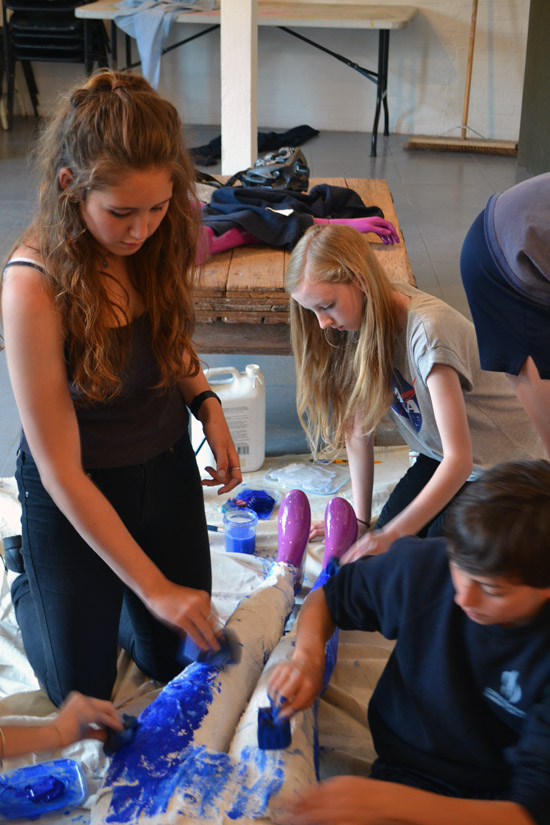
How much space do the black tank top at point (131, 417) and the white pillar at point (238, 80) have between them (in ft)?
8.91

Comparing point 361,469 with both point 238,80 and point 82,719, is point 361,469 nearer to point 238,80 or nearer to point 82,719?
point 82,719

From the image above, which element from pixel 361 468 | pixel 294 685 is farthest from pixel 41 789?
pixel 361 468

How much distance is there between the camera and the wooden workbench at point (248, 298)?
2.70 meters

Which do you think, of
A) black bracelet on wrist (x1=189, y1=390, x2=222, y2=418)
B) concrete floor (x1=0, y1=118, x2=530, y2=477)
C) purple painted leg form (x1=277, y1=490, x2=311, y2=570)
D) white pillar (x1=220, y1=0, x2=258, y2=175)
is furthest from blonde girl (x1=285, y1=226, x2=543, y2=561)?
white pillar (x1=220, y1=0, x2=258, y2=175)

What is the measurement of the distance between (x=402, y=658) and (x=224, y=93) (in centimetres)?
341

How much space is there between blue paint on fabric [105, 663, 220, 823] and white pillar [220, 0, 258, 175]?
127 inches

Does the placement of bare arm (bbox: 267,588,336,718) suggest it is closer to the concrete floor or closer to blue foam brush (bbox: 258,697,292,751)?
blue foam brush (bbox: 258,697,292,751)

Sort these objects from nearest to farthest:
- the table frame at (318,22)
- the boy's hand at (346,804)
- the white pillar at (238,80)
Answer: the boy's hand at (346,804)
the white pillar at (238,80)
the table frame at (318,22)

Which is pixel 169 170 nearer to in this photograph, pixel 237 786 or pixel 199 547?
pixel 199 547

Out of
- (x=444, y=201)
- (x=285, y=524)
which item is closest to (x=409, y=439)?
(x=285, y=524)

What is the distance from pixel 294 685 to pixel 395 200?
4799mm

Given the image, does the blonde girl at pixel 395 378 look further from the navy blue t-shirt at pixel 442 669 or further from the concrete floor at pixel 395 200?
the concrete floor at pixel 395 200

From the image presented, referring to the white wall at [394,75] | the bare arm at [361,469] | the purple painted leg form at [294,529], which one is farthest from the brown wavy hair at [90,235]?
the white wall at [394,75]

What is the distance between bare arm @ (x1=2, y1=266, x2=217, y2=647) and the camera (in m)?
1.46
